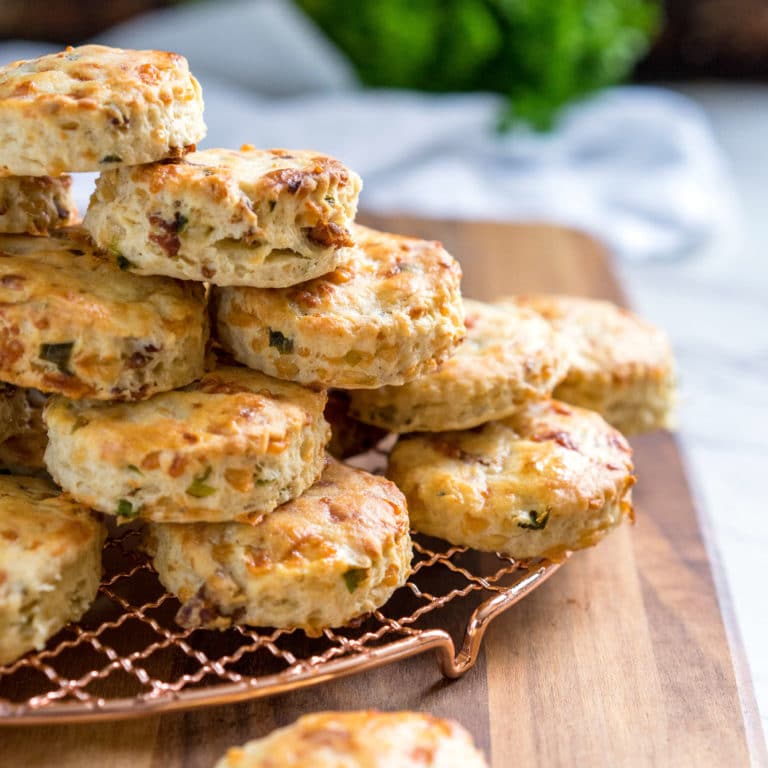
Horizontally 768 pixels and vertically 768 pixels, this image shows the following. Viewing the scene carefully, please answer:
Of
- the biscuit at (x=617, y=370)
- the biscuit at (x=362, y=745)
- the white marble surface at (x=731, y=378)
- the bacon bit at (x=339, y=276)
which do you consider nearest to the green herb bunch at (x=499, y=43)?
the white marble surface at (x=731, y=378)

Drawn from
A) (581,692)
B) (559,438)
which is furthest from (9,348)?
(581,692)

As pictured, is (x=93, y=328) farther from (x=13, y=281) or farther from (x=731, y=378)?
(x=731, y=378)

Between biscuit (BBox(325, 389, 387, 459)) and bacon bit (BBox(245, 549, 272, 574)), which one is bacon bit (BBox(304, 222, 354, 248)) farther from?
bacon bit (BBox(245, 549, 272, 574))

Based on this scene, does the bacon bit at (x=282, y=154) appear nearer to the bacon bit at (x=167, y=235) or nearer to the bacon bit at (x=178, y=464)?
the bacon bit at (x=167, y=235)

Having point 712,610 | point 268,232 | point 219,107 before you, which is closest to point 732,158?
point 219,107

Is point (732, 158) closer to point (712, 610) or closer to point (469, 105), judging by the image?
point (469, 105)
